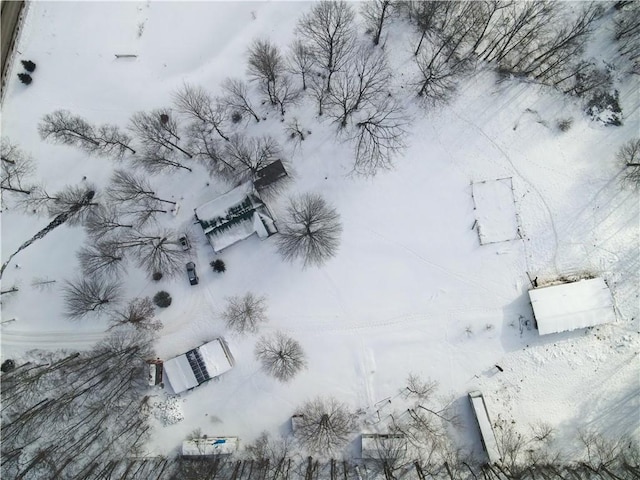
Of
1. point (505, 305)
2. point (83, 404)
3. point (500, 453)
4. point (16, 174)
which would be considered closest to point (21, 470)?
point (83, 404)

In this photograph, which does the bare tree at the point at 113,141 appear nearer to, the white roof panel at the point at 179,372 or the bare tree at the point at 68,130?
the bare tree at the point at 68,130

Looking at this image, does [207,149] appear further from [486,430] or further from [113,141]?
[486,430]

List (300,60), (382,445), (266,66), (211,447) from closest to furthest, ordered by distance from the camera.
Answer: (382,445) < (211,447) < (266,66) < (300,60)

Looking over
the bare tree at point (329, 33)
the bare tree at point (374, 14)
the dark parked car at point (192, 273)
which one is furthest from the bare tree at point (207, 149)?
the bare tree at point (374, 14)

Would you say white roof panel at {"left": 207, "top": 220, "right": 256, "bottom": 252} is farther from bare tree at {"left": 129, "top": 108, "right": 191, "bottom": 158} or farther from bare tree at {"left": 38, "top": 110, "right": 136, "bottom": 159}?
bare tree at {"left": 38, "top": 110, "right": 136, "bottom": 159}

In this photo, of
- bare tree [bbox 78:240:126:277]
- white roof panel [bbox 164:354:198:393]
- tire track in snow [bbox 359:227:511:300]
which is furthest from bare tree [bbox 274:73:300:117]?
white roof panel [bbox 164:354:198:393]

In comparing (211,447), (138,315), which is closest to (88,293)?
(138,315)

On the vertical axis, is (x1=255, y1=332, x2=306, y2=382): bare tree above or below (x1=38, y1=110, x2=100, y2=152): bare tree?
below
